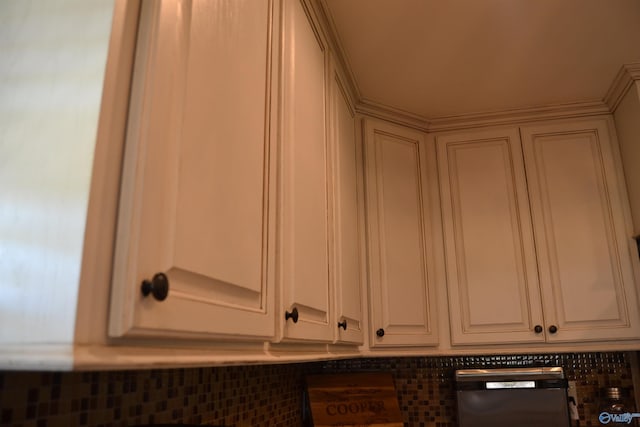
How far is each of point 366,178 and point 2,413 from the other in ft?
5.47

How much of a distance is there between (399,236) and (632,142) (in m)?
1.02

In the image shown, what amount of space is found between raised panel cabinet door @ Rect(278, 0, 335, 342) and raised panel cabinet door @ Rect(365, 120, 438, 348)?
62 cm

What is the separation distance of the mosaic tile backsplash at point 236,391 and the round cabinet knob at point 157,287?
293mm

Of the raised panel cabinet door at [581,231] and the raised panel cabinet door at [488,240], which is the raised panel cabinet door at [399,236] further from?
the raised panel cabinet door at [581,231]

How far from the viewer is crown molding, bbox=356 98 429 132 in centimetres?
221

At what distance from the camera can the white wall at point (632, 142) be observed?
2.05 m

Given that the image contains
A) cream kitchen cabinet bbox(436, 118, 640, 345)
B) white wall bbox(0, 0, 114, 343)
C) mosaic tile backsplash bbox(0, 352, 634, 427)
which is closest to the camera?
white wall bbox(0, 0, 114, 343)

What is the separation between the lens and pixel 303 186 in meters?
1.28

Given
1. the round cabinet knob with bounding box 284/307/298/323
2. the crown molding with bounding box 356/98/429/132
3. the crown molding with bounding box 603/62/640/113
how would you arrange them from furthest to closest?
1. the crown molding with bounding box 356/98/429/132
2. the crown molding with bounding box 603/62/640/113
3. the round cabinet knob with bounding box 284/307/298/323

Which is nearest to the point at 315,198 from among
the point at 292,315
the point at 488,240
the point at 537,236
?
the point at 292,315

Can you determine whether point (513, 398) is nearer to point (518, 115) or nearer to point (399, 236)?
point (399, 236)

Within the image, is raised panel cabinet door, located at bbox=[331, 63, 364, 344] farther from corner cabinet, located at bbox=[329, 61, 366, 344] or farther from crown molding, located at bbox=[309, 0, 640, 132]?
crown molding, located at bbox=[309, 0, 640, 132]

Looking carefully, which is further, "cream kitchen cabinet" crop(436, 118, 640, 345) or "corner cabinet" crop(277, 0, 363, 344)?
"cream kitchen cabinet" crop(436, 118, 640, 345)

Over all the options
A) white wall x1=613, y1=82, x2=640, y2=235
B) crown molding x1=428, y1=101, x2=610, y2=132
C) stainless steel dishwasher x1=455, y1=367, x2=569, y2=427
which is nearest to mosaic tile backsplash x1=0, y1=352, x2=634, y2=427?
stainless steel dishwasher x1=455, y1=367, x2=569, y2=427
